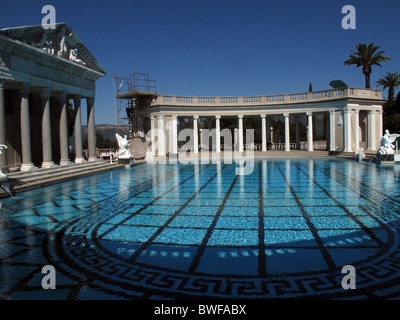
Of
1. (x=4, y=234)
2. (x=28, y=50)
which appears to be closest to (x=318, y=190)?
(x=4, y=234)

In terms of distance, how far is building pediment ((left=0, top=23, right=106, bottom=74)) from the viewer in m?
15.4

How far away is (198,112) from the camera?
1321 inches

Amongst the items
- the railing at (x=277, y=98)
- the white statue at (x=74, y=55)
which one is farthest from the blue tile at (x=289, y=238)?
the railing at (x=277, y=98)

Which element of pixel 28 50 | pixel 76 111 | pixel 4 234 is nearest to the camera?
pixel 4 234

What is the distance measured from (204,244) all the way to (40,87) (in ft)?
50.8

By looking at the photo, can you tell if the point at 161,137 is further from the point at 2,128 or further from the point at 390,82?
the point at 390,82

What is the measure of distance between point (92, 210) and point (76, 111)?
13.2 metres

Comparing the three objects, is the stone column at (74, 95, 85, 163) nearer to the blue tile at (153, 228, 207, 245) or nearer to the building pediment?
the building pediment

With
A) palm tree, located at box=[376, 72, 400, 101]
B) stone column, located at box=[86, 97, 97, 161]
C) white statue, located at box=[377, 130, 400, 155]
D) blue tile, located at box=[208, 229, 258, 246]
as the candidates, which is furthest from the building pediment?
palm tree, located at box=[376, 72, 400, 101]

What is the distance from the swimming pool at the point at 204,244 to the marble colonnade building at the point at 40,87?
253 inches

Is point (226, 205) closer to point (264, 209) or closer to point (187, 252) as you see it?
point (264, 209)

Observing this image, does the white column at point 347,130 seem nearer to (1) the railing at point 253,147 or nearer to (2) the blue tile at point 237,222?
(1) the railing at point 253,147

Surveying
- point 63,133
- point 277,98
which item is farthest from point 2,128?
point 277,98

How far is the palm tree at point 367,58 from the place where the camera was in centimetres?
3706
